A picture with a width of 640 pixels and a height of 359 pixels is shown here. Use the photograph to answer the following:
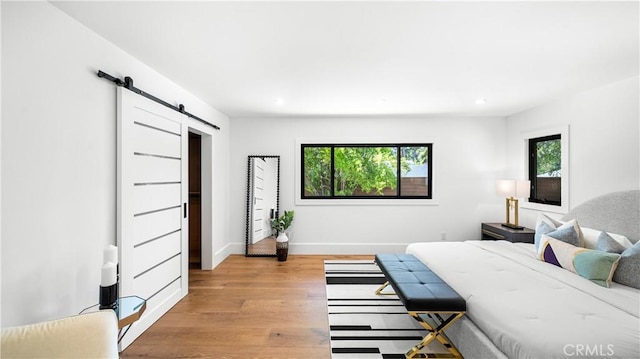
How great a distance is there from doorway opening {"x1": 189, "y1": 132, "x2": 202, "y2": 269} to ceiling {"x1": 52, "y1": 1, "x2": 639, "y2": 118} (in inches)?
46.4

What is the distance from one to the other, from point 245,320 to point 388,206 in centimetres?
294

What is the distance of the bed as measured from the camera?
1.39 meters

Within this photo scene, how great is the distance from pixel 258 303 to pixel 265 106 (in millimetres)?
2516

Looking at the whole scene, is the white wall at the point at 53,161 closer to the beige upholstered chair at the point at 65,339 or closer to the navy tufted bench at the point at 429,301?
the beige upholstered chair at the point at 65,339

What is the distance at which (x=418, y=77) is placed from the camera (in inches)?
109

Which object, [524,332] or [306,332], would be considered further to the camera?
[306,332]

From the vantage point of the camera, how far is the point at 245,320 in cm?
258

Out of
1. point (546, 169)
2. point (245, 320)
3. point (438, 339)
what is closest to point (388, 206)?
point (546, 169)

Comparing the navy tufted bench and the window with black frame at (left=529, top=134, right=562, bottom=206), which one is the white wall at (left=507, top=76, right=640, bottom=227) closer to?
the window with black frame at (left=529, top=134, right=562, bottom=206)

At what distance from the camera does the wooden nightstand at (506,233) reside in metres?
3.74

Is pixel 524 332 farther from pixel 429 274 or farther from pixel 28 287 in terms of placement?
pixel 28 287

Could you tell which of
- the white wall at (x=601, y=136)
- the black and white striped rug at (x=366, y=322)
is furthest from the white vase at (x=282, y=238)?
the white wall at (x=601, y=136)

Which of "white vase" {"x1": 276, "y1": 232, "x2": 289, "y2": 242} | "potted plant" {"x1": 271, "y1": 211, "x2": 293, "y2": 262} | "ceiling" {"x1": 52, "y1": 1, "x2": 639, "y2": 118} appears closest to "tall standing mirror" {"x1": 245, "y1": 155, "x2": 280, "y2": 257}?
"potted plant" {"x1": 271, "y1": 211, "x2": 293, "y2": 262}

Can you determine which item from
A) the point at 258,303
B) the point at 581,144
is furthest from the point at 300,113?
the point at 581,144
